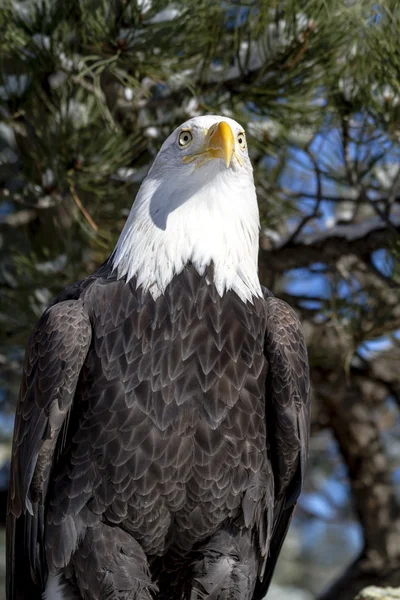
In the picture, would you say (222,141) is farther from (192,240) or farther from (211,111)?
(211,111)

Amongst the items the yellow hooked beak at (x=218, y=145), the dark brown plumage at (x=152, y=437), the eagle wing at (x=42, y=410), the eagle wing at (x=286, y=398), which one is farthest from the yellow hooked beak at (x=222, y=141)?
the eagle wing at (x=42, y=410)

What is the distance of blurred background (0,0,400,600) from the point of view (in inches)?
130

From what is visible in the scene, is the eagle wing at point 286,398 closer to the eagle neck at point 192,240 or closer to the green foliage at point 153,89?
the eagle neck at point 192,240

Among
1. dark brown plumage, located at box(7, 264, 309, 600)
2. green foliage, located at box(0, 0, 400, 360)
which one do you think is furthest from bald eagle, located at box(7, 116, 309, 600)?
green foliage, located at box(0, 0, 400, 360)

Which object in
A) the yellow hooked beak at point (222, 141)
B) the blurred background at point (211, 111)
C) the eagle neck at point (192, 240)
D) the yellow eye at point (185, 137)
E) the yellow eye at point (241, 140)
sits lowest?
the eagle neck at point (192, 240)

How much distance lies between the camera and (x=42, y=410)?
9.05 feet

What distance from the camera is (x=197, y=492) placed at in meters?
2.73

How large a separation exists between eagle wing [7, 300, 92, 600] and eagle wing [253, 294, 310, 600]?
0.57 meters

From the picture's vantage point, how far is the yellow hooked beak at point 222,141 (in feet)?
8.97

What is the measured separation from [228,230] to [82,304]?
0.51 meters

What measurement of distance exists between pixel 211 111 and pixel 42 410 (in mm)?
1361

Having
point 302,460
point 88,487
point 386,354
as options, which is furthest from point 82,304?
point 386,354

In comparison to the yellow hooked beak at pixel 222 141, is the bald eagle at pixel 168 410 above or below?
below

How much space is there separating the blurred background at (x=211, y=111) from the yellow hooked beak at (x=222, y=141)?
607 mm
